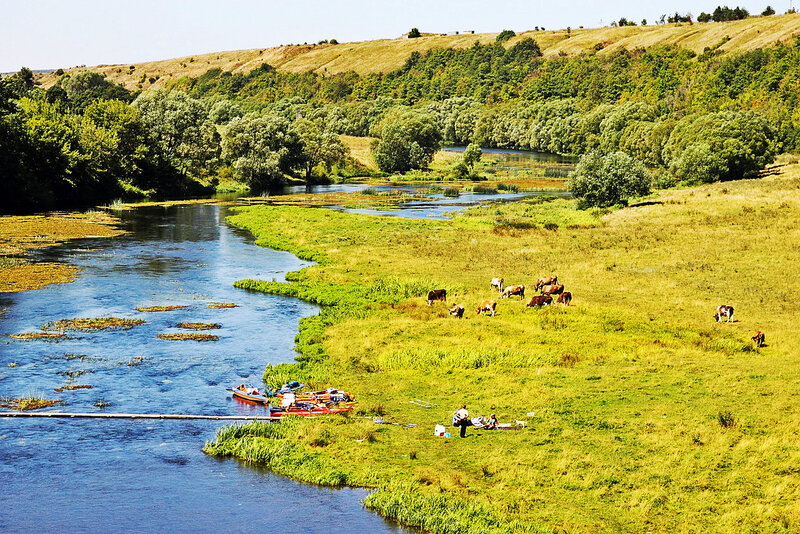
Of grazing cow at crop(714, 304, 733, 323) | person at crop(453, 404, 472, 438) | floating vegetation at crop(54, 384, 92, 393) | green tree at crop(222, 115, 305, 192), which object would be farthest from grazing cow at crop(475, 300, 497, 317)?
green tree at crop(222, 115, 305, 192)

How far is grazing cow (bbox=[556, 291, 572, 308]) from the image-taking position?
50.0 meters

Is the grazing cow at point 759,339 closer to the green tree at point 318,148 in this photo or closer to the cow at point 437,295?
the cow at point 437,295

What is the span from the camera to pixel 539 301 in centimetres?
5038

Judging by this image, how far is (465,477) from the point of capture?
2695 cm

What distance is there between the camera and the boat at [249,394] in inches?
1374

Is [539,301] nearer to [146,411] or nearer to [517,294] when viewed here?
[517,294]

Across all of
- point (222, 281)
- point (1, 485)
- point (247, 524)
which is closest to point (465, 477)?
point (247, 524)

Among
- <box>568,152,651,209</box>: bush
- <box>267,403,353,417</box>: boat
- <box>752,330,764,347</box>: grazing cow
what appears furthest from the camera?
<box>568,152,651,209</box>: bush

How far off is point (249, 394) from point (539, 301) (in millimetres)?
21658

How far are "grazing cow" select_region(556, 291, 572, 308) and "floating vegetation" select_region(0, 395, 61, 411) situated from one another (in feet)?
96.6

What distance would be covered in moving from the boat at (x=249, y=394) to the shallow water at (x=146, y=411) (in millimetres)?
443

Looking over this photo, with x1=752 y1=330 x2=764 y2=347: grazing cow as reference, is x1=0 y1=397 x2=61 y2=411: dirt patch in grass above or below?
below

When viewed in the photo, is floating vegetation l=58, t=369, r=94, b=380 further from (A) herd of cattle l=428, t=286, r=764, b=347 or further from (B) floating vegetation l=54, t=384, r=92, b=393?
(A) herd of cattle l=428, t=286, r=764, b=347

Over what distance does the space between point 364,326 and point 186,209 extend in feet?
243
